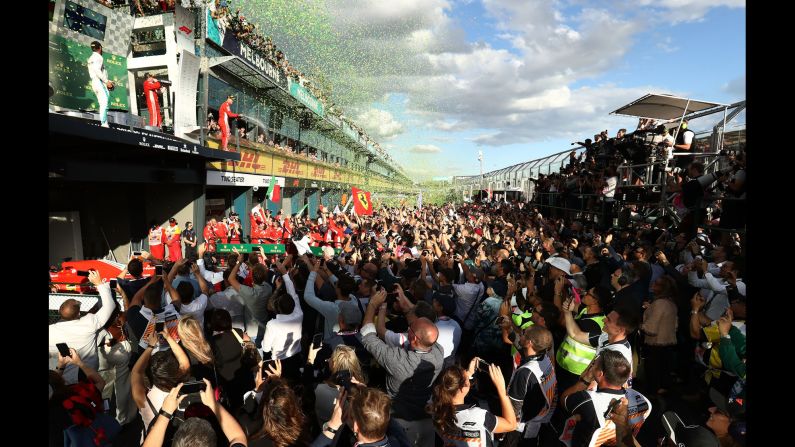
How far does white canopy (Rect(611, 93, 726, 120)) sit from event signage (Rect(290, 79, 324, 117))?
62.6ft

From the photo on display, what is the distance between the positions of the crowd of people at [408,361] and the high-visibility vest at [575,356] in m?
0.01

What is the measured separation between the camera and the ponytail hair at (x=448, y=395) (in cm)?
262

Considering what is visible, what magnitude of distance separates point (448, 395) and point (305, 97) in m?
28.0

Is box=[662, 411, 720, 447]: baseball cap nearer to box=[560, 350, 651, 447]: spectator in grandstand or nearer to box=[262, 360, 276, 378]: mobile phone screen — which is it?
box=[560, 350, 651, 447]: spectator in grandstand

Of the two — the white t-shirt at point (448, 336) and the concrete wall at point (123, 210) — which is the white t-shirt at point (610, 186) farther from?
the concrete wall at point (123, 210)

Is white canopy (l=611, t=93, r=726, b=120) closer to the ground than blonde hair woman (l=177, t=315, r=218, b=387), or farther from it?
farther from it

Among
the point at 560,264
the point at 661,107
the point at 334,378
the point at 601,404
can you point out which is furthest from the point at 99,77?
the point at 661,107

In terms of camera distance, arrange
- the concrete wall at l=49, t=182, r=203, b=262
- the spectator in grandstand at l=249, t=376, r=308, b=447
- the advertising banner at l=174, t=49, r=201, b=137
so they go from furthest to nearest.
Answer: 1. the advertising banner at l=174, t=49, r=201, b=137
2. the concrete wall at l=49, t=182, r=203, b=262
3. the spectator in grandstand at l=249, t=376, r=308, b=447

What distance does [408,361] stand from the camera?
3.26 metres

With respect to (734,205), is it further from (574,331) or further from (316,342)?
(316,342)

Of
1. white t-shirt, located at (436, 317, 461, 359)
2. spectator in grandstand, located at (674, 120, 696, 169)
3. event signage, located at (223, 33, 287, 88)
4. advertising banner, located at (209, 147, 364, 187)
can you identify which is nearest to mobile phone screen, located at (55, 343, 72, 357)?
white t-shirt, located at (436, 317, 461, 359)

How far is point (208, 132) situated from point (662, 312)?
16002 millimetres

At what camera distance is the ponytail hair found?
2625mm
